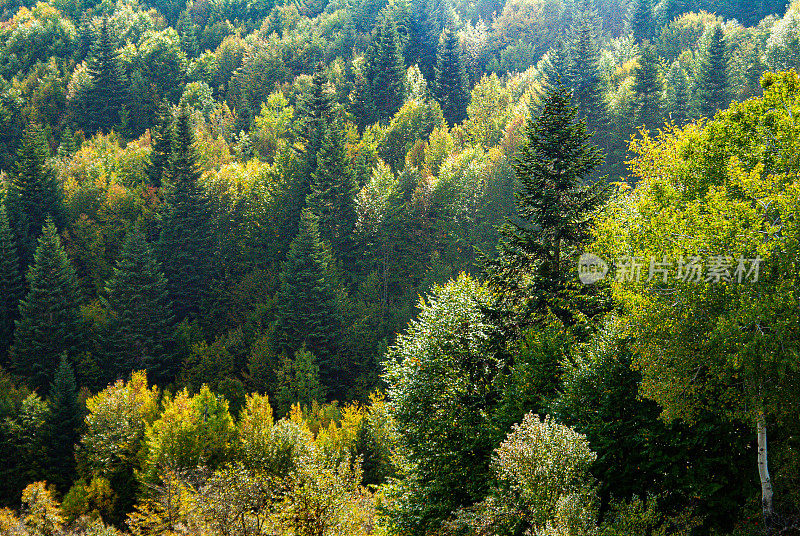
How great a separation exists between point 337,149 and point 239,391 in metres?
35.3

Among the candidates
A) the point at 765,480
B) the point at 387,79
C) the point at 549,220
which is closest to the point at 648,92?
the point at 387,79

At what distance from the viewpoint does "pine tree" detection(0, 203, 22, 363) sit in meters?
79.3

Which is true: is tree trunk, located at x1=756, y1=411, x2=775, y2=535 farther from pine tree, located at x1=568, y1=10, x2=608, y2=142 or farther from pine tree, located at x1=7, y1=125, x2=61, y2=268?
pine tree, located at x1=7, y1=125, x2=61, y2=268

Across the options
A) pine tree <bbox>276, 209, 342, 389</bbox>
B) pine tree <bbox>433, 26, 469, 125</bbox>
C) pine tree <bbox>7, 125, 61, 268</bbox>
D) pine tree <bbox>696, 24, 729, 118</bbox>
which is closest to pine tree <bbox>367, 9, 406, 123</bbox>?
pine tree <bbox>433, 26, 469, 125</bbox>

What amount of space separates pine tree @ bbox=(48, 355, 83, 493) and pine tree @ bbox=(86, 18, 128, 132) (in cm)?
6909

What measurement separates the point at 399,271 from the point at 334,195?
13.5 metres

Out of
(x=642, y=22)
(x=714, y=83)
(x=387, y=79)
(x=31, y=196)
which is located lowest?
(x=31, y=196)

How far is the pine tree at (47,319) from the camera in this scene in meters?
73.2

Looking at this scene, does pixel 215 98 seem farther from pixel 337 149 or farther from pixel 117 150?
pixel 337 149

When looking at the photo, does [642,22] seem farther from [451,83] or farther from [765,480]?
[765,480]

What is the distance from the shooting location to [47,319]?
7531 cm

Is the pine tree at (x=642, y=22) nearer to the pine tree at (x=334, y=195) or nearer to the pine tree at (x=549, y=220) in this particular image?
the pine tree at (x=334, y=195)

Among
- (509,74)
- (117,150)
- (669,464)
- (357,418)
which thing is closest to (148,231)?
(117,150)

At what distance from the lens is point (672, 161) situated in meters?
26.3
